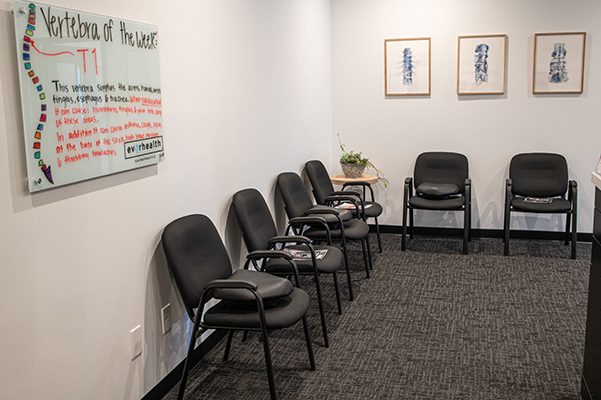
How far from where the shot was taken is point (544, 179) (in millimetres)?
5328

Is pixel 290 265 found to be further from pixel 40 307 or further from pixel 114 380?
pixel 40 307

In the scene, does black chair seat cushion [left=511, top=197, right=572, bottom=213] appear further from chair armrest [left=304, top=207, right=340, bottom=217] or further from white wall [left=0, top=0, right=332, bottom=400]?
white wall [left=0, top=0, right=332, bottom=400]

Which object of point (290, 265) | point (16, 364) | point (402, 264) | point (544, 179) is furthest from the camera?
point (544, 179)

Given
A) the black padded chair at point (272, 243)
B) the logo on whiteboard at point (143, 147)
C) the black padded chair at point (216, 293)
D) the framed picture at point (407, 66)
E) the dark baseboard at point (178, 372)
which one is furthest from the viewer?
the framed picture at point (407, 66)

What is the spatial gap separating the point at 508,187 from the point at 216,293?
10.8 ft

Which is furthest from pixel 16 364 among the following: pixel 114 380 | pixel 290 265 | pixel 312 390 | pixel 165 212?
pixel 290 265

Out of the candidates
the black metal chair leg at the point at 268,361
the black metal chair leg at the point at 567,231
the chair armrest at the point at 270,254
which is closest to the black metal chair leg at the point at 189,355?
the black metal chair leg at the point at 268,361

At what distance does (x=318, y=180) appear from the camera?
507cm

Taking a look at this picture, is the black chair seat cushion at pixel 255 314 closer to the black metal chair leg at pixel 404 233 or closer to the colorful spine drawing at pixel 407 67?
the black metal chair leg at pixel 404 233

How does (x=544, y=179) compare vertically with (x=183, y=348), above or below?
above

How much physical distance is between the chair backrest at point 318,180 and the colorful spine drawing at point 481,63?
168 cm

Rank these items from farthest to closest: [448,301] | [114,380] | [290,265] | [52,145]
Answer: [448,301], [290,265], [114,380], [52,145]

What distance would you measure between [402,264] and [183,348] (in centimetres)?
235

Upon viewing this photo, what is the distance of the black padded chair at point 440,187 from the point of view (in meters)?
5.20
